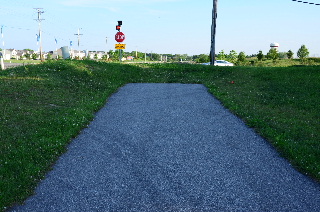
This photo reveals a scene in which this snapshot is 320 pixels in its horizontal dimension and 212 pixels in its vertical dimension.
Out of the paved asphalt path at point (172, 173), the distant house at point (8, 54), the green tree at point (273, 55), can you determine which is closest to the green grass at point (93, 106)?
the paved asphalt path at point (172, 173)

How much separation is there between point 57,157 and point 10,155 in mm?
1064

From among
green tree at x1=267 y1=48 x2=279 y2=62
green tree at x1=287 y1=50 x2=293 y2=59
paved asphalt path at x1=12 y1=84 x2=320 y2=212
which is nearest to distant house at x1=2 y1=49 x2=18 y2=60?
green tree at x1=267 y1=48 x2=279 y2=62

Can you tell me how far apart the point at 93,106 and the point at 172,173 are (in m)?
6.91

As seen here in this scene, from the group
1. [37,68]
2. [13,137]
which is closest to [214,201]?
[13,137]

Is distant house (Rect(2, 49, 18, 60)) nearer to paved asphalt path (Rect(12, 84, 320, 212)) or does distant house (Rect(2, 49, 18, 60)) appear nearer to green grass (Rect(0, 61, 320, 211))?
green grass (Rect(0, 61, 320, 211))

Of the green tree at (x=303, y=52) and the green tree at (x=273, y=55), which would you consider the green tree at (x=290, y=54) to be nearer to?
the green tree at (x=303, y=52)

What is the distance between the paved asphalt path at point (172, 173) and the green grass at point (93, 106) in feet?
1.48

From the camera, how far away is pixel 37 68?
66.6 feet

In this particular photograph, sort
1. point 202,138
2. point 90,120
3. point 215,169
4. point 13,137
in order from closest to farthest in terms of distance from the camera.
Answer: point 215,169
point 13,137
point 202,138
point 90,120

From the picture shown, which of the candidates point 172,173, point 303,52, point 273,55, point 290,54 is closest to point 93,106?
point 172,173

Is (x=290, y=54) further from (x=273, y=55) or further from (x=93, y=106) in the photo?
(x=93, y=106)

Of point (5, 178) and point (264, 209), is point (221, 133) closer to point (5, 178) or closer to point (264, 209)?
point (264, 209)

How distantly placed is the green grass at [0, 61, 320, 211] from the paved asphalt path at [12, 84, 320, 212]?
45 cm

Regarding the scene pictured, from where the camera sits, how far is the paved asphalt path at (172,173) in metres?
5.12
